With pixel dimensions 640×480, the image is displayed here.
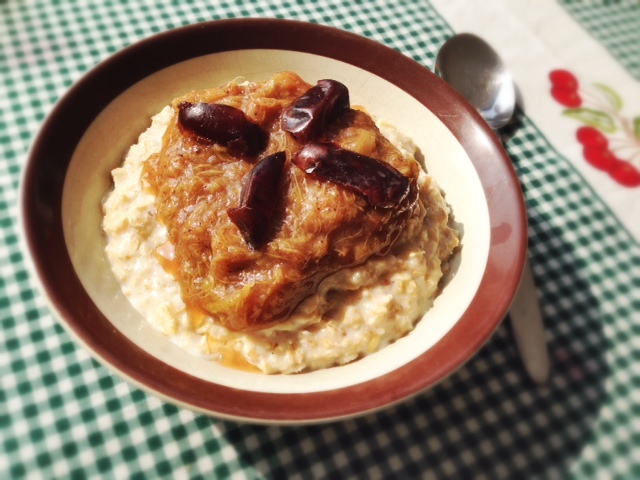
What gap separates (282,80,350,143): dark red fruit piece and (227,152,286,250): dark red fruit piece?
24 cm

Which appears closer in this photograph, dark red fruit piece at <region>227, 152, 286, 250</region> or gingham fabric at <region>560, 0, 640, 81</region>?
dark red fruit piece at <region>227, 152, 286, 250</region>

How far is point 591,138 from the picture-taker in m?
3.90

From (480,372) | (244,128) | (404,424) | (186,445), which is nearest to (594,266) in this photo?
(480,372)

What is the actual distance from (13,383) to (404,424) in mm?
1887

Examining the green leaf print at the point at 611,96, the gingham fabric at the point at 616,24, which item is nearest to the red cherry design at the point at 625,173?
the green leaf print at the point at 611,96

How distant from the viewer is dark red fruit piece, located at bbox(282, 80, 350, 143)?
255 cm

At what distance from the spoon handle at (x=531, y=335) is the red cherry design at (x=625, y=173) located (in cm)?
149

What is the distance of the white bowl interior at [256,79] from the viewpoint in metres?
2.34

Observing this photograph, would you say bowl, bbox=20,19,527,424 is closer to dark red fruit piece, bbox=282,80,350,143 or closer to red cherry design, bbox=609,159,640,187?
dark red fruit piece, bbox=282,80,350,143

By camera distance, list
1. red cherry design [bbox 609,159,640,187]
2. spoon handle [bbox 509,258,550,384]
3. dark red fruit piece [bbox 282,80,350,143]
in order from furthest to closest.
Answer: red cherry design [bbox 609,159,640,187] → spoon handle [bbox 509,258,550,384] → dark red fruit piece [bbox 282,80,350,143]

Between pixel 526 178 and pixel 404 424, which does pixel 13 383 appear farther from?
pixel 526 178

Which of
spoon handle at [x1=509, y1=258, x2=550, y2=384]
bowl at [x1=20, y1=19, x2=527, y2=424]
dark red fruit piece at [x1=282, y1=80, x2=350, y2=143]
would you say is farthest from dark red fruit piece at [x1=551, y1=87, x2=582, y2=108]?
dark red fruit piece at [x1=282, y1=80, x2=350, y2=143]

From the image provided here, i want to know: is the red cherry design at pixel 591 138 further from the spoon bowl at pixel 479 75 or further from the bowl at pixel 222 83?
the bowl at pixel 222 83

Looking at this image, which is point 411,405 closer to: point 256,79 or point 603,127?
point 256,79
